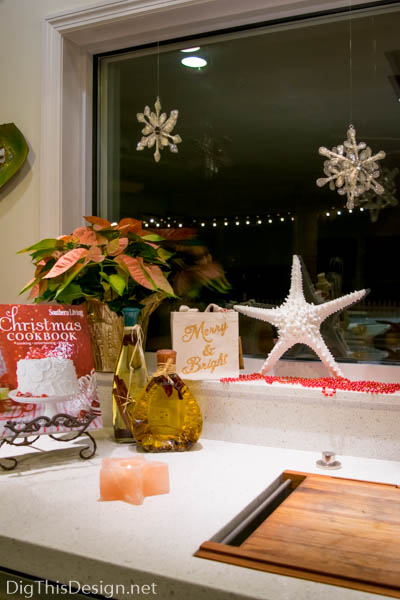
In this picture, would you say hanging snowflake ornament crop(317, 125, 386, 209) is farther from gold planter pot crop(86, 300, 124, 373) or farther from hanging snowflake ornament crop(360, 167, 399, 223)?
gold planter pot crop(86, 300, 124, 373)

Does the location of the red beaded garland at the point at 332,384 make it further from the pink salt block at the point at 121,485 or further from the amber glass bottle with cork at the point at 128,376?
the pink salt block at the point at 121,485

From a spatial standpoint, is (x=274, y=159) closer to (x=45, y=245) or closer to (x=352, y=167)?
(x=352, y=167)

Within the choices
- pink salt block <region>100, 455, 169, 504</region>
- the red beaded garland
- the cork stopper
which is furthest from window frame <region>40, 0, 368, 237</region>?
pink salt block <region>100, 455, 169, 504</region>

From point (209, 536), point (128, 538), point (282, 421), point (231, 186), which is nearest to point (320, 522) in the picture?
point (209, 536)

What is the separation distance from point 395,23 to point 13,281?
1.29 metres

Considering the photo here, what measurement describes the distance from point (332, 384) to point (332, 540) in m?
0.52

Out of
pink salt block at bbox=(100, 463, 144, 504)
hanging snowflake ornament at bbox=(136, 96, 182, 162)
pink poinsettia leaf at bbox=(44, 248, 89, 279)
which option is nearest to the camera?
pink salt block at bbox=(100, 463, 144, 504)

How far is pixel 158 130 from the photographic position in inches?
65.9

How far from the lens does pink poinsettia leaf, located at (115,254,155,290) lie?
140 centimetres

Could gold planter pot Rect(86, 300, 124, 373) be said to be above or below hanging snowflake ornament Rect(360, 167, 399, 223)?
below

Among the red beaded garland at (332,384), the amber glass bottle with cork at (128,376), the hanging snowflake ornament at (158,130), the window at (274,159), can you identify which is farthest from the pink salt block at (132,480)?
the hanging snowflake ornament at (158,130)

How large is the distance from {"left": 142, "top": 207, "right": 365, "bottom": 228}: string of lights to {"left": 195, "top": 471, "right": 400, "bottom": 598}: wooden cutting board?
0.71 metres

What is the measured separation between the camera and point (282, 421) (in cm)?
130

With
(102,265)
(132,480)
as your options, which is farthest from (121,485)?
(102,265)
